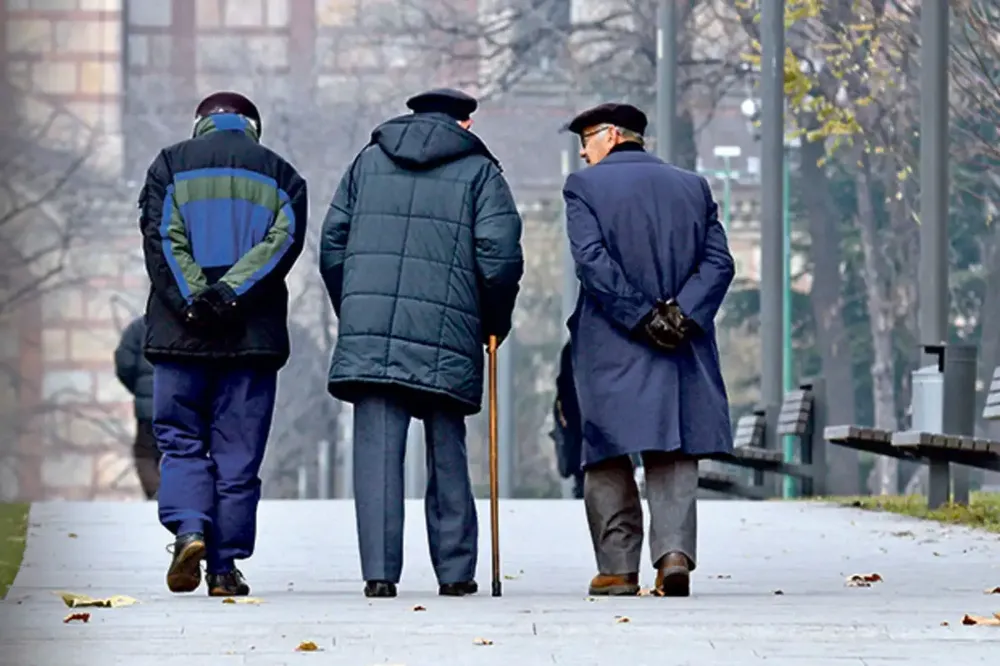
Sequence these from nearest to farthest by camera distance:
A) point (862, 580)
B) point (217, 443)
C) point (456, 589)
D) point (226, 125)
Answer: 1. point (456, 589)
2. point (217, 443)
3. point (226, 125)
4. point (862, 580)

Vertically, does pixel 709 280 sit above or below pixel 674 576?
above

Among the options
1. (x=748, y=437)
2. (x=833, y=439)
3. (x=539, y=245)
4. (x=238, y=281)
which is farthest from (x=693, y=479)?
(x=539, y=245)

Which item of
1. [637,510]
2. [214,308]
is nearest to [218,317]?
[214,308]

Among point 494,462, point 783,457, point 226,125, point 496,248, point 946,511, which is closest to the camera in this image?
point 496,248

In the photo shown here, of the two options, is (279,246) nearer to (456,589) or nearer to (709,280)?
(456,589)

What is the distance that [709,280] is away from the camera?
8.73 m

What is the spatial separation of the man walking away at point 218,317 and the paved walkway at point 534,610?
326 millimetres

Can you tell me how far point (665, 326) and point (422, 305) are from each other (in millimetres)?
774

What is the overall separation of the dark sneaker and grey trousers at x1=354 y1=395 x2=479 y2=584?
16.4 inches

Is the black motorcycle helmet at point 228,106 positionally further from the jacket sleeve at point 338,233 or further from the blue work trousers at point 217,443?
the blue work trousers at point 217,443

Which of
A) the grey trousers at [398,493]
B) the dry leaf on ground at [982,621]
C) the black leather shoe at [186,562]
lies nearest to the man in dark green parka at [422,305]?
the grey trousers at [398,493]

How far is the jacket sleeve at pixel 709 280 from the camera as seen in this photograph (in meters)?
8.68

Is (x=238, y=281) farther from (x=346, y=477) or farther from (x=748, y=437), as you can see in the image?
(x=346, y=477)

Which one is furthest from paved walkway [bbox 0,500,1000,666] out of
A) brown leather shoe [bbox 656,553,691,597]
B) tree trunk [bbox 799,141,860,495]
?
tree trunk [bbox 799,141,860,495]
